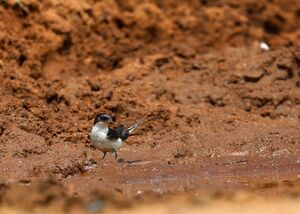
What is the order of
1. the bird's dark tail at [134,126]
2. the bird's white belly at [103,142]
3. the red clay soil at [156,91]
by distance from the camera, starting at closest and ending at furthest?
the red clay soil at [156,91], the bird's white belly at [103,142], the bird's dark tail at [134,126]

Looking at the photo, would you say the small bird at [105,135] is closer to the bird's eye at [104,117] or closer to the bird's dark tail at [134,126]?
the bird's eye at [104,117]

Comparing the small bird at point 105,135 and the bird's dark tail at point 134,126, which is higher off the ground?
the bird's dark tail at point 134,126

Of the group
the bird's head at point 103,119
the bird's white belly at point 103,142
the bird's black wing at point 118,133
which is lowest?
the bird's white belly at point 103,142

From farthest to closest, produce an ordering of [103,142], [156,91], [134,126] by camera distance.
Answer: [156,91]
[134,126]
[103,142]

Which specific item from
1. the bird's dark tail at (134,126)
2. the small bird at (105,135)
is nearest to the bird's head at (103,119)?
the small bird at (105,135)

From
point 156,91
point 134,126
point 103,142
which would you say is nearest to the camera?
point 103,142

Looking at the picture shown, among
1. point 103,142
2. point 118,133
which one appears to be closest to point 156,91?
point 118,133

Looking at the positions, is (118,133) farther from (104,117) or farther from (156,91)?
(156,91)

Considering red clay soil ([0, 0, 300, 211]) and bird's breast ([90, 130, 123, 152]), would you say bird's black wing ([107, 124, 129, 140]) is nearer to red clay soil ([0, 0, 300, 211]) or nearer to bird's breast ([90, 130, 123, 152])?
bird's breast ([90, 130, 123, 152])
